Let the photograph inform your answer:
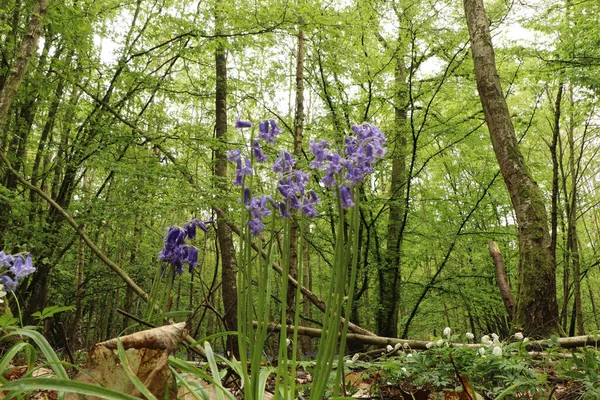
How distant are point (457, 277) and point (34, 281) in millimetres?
7494

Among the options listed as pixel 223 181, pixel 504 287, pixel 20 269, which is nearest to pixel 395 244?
pixel 504 287

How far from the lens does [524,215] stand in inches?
149

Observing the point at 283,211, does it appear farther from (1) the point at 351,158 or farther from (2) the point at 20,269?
(2) the point at 20,269

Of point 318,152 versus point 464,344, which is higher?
point 318,152

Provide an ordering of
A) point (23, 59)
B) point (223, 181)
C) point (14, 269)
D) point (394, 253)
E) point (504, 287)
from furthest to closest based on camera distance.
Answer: point (394, 253) → point (223, 181) → point (504, 287) → point (23, 59) → point (14, 269)

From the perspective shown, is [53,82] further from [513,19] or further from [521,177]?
[513,19]

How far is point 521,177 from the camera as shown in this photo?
12.8 ft

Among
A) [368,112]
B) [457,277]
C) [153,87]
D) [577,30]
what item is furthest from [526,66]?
[153,87]

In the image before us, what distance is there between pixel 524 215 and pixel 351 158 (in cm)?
320

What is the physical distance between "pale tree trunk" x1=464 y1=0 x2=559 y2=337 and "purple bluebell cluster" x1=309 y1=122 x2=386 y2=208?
2.98m

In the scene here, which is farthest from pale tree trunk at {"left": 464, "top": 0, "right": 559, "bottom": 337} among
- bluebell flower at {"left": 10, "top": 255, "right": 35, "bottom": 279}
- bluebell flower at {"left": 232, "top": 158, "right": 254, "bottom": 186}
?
bluebell flower at {"left": 10, "top": 255, "right": 35, "bottom": 279}

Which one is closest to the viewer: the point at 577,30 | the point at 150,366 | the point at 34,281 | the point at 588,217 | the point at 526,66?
the point at 150,366

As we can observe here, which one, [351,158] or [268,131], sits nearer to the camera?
[351,158]

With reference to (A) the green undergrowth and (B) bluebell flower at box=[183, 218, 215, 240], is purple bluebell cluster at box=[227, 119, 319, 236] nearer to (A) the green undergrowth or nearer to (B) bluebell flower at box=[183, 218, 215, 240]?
(B) bluebell flower at box=[183, 218, 215, 240]
